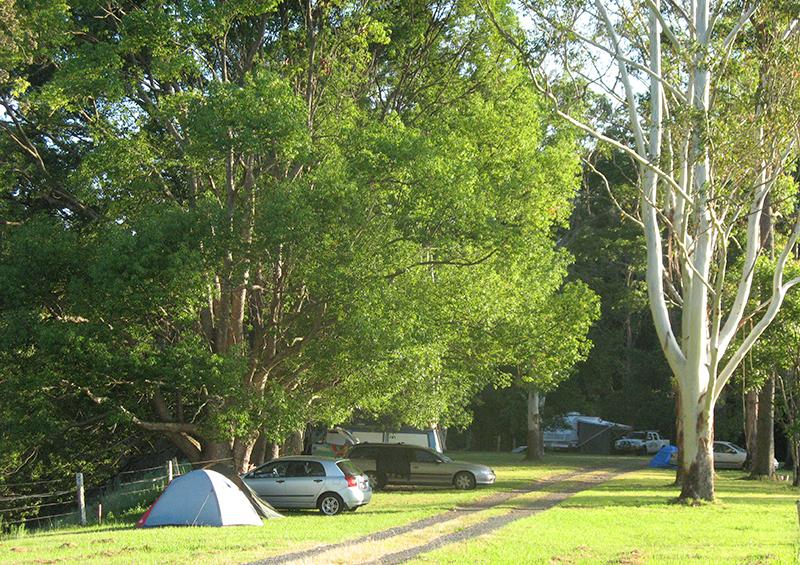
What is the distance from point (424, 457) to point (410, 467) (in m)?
0.53

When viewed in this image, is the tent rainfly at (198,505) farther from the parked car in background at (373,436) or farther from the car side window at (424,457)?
the parked car in background at (373,436)

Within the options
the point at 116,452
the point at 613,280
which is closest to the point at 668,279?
the point at 116,452

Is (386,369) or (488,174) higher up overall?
(488,174)

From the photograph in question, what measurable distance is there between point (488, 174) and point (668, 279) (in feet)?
23.0

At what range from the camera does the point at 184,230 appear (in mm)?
20984

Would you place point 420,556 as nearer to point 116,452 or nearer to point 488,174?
point 488,174

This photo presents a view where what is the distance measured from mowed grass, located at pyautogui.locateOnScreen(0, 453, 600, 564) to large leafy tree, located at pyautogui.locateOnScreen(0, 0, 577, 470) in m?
3.32

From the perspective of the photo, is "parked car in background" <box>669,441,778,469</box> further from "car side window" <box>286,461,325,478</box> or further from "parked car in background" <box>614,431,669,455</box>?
"car side window" <box>286,461,325,478</box>

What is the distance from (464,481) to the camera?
96.9 ft

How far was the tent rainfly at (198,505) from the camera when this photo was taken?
58.3ft

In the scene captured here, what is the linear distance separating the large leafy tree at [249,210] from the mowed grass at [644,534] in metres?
5.58

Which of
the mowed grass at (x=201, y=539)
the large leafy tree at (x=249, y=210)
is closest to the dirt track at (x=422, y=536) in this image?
the mowed grass at (x=201, y=539)

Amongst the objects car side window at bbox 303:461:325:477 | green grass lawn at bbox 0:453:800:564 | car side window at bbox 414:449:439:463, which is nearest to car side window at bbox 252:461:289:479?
car side window at bbox 303:461:325:477

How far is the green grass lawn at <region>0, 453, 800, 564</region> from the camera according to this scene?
43.9 ft
